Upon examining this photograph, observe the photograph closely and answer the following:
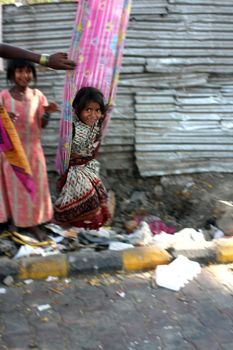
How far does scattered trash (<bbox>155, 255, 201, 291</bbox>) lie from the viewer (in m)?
3.71

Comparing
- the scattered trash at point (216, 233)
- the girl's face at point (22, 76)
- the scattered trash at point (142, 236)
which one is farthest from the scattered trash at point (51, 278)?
the scattered trash at point (216, 233)

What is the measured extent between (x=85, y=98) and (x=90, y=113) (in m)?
0.15

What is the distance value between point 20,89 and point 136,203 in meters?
2.05

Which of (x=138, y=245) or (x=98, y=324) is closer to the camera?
(x=98, y=324)

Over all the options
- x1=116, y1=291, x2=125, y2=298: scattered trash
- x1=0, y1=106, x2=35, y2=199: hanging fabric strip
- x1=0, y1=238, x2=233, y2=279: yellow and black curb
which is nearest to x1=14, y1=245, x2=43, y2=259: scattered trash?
x1=0, y1=238, x2=233, y2=279: yellow and black curb

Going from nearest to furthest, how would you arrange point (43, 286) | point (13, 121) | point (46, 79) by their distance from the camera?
point (43, 286) < point (13, 121) < point (46, 79)

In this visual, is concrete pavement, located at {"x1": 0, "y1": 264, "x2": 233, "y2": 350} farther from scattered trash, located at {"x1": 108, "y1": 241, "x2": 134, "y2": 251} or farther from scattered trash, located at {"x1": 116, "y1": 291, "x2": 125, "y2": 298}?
scattered trash, located at {"x1": 108, "y1": 241, "x2": 134, "y2": 251}

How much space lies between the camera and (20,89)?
398 cm

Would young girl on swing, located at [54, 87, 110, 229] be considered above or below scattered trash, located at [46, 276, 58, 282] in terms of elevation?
above

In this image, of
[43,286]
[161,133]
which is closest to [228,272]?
[43,286]

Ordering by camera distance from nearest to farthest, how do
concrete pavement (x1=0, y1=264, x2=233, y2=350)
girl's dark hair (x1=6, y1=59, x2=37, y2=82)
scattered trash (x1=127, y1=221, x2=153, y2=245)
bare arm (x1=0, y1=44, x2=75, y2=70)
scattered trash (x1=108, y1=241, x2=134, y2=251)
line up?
concrete pavement (x1=0, y1=264, x2=233, y2=350), bare arm (x1=0, y1=44, x2=75, y2=70), girl's dark hair (x1=6, y1=59, x2=37, y2=82), scattered trash (x1=108, y1=241, x2=134, y2=251), scattered trash (x1=127, y1=221, x2=153, y2=245)

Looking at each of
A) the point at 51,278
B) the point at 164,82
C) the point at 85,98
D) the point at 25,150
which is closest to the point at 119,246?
the point at 51,278

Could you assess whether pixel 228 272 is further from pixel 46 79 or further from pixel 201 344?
pixel 46 79

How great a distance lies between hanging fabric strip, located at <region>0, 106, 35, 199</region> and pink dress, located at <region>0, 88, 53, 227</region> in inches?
10.7
